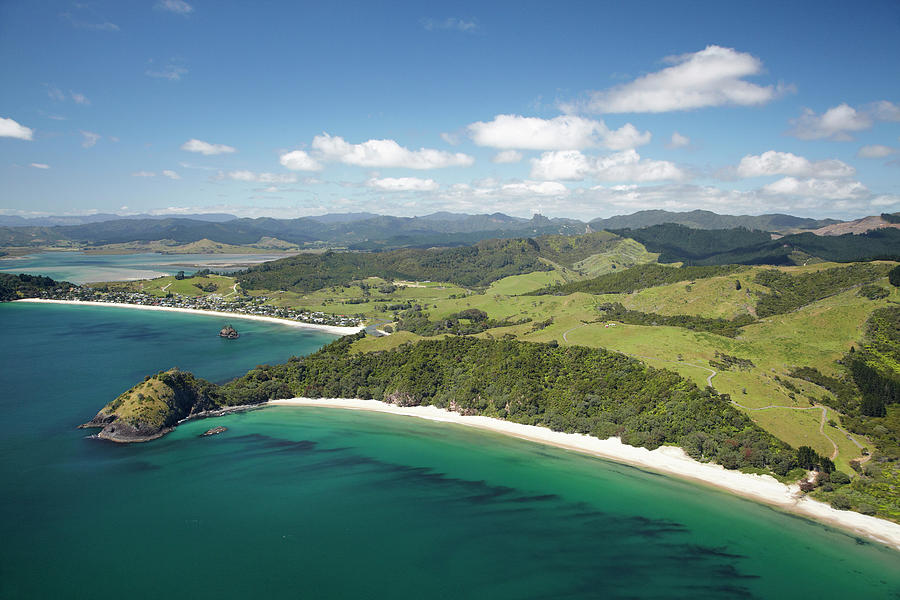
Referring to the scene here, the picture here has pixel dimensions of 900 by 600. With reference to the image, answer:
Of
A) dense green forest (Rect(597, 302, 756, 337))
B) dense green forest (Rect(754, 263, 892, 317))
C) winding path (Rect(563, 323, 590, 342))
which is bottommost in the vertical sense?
winding path (Rect(563, 323, 590, 342))

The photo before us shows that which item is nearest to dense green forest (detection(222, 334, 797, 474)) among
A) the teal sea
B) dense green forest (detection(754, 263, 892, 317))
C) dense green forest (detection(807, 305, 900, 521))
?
dense green forest (detection(807, 305, 900, 521))

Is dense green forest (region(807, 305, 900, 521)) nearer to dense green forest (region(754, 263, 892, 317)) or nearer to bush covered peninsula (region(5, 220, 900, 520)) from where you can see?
bush covered peninsula (region(5, 220, 900, 520))

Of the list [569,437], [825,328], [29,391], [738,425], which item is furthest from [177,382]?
[825,328]

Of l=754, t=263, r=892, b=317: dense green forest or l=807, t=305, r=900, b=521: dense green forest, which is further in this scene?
l=754, t=263, r=892, b=317: dense green forest

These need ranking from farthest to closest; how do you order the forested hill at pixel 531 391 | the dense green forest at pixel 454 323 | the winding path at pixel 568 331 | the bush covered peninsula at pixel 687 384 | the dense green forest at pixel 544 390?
1. the dense green forest at pixel 454 323
2. the winding path at pixel 568 331
3. the forested hill at pixel 531 391
4. the dense green forest at pixel 544 390
5. the bush covered peninsula at pixel 687 384

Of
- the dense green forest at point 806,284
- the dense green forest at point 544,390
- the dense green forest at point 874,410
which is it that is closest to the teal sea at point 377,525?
the dense green forest at point 874,410

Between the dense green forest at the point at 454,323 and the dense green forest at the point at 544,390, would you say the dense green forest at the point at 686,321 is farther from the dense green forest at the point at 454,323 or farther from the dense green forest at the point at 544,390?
the dense green forest at the point at 544,390

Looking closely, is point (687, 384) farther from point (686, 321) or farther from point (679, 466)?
point (686, 321)

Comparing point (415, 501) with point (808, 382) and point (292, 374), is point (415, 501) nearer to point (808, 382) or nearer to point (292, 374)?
point (292, 374)
